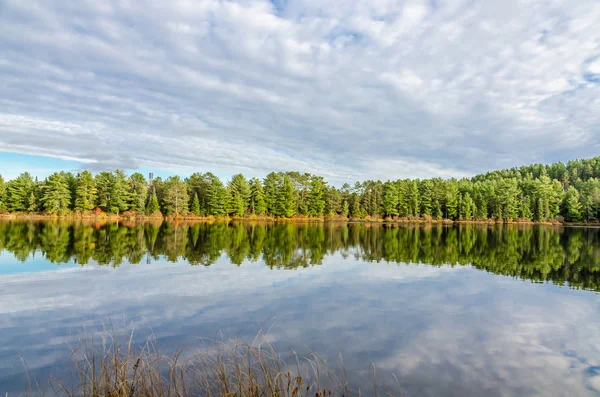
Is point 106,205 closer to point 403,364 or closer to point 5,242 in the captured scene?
point 5,242

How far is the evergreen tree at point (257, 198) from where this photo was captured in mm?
76188

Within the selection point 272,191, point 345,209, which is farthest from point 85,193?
point 345,209

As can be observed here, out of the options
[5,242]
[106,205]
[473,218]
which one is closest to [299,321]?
[5,242]

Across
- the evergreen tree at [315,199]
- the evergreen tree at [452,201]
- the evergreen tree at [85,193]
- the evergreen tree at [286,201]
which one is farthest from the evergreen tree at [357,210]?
the evergreen tree at [85,193]

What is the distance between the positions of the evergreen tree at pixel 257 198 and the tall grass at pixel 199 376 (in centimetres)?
6904

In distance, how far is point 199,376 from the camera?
5574 mm

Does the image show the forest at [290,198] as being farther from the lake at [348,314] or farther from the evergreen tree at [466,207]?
the lake at [348,314]

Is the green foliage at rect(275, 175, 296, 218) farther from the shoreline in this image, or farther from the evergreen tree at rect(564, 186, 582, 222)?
the evergreen tree at rect(564, 186, 582, 222)

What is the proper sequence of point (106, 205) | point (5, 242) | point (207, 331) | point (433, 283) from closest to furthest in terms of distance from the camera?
1. point (207, 331)
2. point (433, 283)
3. point (5, 242)
4. point (106, 205)

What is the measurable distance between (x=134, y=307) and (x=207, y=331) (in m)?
3.11

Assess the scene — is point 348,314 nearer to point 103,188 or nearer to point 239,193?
point 239,193

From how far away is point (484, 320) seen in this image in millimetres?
9336

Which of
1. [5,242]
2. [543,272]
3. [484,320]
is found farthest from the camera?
[5,242]

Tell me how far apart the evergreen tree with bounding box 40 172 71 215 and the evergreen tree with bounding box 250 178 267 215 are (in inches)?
1385
